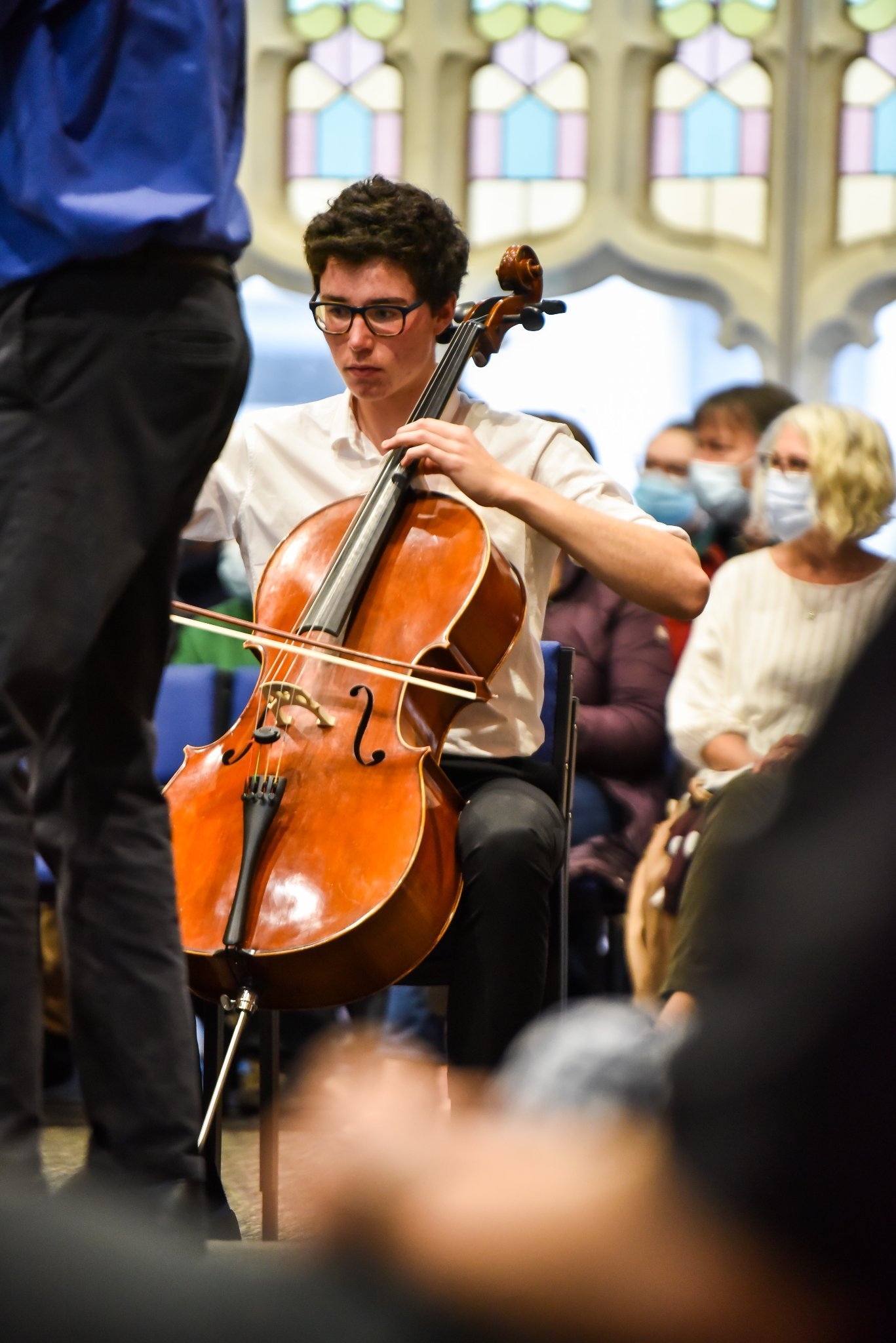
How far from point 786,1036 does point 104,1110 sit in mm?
960

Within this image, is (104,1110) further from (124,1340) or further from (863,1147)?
(863,1147)

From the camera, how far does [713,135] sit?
17.5 feet

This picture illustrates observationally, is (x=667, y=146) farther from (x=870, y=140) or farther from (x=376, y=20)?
(x=376, y=20)

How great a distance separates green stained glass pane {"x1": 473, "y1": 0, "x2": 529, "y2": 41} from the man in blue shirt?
13.9ft

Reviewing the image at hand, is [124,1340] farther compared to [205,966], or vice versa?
[205,966]

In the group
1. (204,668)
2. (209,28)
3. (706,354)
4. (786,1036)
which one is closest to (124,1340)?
(786,1036)

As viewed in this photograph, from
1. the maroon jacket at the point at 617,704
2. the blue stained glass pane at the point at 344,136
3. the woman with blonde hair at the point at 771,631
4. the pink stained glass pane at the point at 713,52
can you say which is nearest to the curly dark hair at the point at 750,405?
the woman with blonde hair at the point at 771,631

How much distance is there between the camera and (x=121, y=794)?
139 cm

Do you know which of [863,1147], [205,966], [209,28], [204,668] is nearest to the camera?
[863,1147]

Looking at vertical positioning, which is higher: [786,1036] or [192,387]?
[192,387]

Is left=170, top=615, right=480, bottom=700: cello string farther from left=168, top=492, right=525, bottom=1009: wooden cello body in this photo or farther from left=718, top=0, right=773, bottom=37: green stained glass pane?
left=718, top=0, right=773, bottom=37: green stained glass pane

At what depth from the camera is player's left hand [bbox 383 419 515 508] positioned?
1.86m

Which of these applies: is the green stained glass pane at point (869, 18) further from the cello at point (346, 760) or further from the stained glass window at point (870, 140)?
the cello at point (346, 760)

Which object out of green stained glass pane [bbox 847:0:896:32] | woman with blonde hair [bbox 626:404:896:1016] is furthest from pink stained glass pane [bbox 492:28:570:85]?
woman with blonde hair [bbox 626:404:896:1016]
